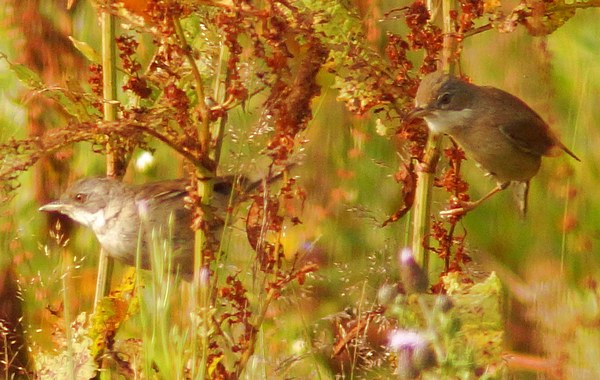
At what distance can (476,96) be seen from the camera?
3.31 metres

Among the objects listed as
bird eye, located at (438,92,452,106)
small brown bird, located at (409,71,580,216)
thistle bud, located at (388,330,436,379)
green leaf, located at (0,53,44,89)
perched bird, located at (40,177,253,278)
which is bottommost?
thistle bud, located at (388,330,436,379)

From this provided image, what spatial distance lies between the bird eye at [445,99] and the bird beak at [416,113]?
8 centimetres

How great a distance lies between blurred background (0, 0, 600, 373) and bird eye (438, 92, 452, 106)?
0.75 m

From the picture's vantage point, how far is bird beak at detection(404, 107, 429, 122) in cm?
260

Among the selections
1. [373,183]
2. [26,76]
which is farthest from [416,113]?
[373,183]

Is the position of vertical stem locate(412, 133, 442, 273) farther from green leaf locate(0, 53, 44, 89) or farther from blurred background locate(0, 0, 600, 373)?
blurred background locate(0, 0, 600, 373)

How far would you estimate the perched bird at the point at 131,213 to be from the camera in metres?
3.35

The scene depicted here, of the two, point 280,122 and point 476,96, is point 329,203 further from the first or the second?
point 280,122

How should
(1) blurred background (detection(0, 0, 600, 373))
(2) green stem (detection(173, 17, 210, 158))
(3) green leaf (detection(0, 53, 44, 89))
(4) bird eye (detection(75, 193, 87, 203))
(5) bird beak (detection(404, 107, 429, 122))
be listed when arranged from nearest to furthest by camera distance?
1. (2) green stem (detection(173, 17, 210, 158))
2. (5) bird beak (detection(404, 107, 429, 122))
3. (3) green leaf (detection(0, 53, 44, 89))
4. (4) bird eye (detection(75, 193, 87, 203))
5. (1) blurred background (detection(0, 0, 600, 373))

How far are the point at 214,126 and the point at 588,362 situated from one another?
107 centimetres

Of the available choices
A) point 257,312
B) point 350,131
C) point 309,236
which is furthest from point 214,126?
point 350,131

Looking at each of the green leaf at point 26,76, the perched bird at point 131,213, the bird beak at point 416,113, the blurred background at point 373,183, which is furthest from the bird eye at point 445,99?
the green leaf at point 26,76

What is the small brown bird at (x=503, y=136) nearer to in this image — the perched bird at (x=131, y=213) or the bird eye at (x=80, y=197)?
the perched bird at (x=131, y=213)

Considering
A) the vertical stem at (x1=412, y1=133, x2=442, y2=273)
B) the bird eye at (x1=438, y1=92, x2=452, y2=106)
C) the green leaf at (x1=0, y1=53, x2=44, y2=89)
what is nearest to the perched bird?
the green leaf at (x1=0, y1=53, x2=44, y2=89)
